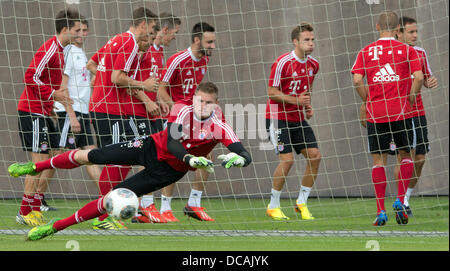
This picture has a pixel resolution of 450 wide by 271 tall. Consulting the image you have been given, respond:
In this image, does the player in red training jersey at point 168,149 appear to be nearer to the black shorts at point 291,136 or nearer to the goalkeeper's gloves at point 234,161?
the goalkeeper's gloves at point 234,161

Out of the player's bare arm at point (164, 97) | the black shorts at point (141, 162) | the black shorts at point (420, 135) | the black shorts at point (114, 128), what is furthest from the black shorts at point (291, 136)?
the black shorts at point (141, 162)

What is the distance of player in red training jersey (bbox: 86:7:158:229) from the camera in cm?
753

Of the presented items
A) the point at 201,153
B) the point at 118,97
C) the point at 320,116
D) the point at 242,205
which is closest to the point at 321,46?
the point at 320,116

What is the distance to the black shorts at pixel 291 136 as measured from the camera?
849 cm

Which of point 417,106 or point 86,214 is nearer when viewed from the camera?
point 86,214

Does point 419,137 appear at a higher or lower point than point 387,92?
lower

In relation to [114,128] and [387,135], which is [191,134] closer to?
A: [114,128]

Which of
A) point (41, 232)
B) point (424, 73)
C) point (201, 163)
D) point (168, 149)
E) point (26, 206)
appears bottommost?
point (41, 232)

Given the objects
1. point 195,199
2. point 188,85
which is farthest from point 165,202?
point 188,85

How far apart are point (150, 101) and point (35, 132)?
1.26m

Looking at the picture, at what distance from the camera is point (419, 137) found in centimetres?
805

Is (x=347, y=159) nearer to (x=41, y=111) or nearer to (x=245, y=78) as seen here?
(x=245, y=78)

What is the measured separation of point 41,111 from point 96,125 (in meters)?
0.60

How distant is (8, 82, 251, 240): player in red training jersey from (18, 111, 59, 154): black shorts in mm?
1540
